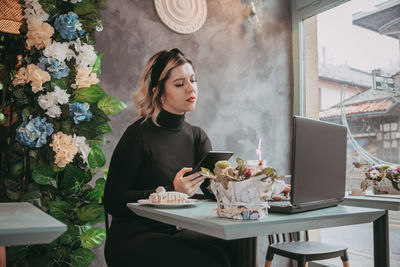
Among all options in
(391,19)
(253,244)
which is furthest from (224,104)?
(253,244)

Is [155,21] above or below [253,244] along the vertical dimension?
above

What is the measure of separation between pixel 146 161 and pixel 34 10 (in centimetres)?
115

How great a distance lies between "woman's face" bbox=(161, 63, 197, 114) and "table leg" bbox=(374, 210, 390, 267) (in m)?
1.11

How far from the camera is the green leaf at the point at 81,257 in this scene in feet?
6.84

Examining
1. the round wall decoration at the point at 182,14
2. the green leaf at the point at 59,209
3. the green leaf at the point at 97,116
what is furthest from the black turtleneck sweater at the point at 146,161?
the round wall decoration at the point at 182,14

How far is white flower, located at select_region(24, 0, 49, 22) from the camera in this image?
2164 millimetres

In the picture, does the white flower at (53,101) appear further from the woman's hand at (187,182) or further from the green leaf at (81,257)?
the woman's hand at (187,182)

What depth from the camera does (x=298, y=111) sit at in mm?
3590

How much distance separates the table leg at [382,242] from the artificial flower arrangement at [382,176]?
2.51 ft

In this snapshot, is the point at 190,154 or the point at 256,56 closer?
the point at 190,154

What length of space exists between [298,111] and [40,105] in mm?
2376

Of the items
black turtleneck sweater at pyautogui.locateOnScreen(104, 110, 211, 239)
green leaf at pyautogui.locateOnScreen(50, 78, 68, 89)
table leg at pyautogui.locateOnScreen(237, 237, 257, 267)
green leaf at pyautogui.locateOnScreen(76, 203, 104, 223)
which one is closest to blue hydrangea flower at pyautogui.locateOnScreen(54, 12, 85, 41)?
green leaf at pyautogui.locateOnScreen(50, 78, 68, 89)

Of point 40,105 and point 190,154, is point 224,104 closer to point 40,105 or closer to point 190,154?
point 190,154

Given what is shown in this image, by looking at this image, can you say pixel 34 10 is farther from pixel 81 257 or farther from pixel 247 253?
pixel 247 253
